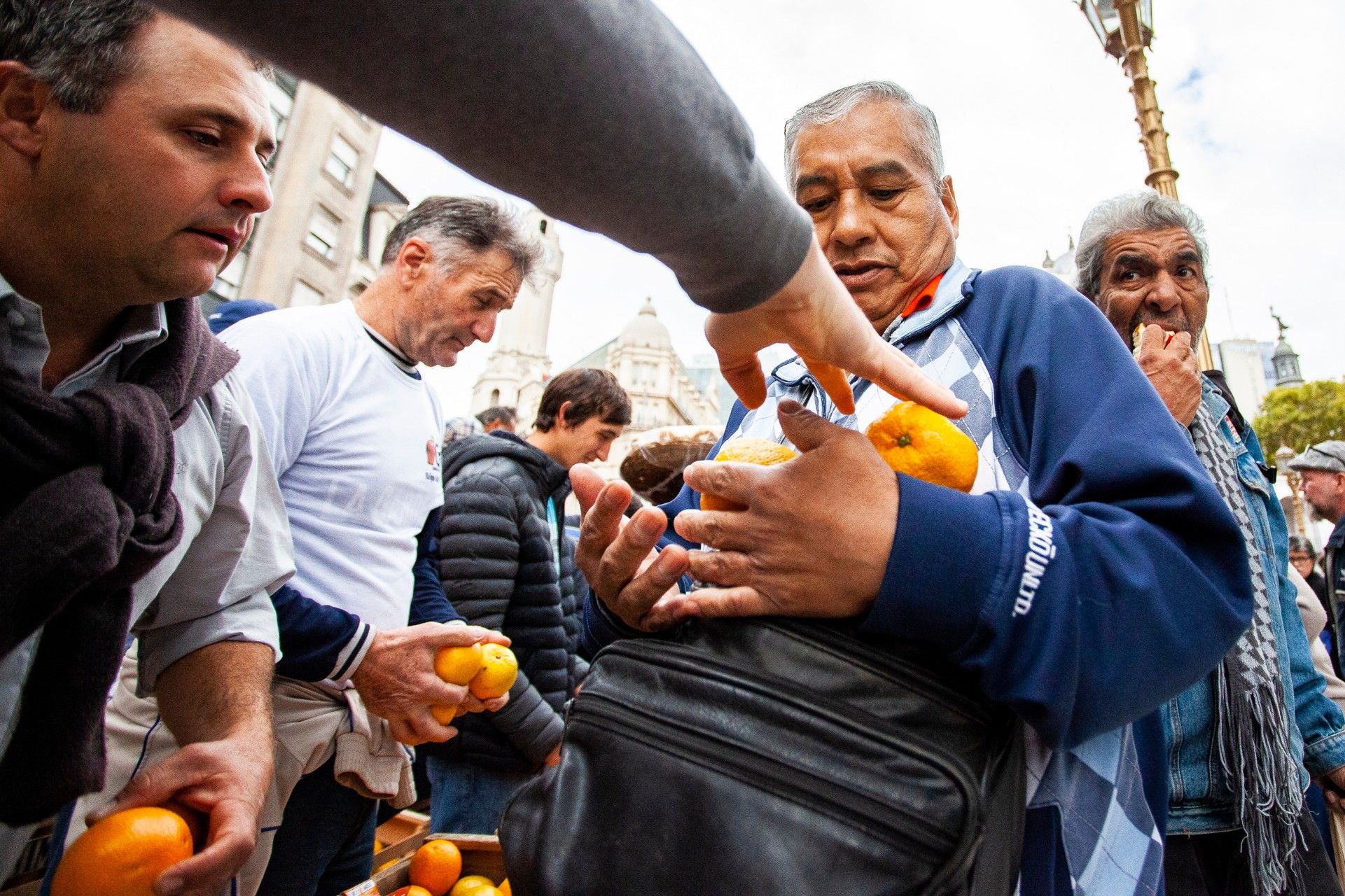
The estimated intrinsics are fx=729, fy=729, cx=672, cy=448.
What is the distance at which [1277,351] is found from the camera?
2156 inches

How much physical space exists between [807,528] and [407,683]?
157cm

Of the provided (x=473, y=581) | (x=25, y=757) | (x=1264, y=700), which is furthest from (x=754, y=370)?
(x=473, y=581)

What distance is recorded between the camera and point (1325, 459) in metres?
6.38

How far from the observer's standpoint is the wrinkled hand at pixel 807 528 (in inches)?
37.7

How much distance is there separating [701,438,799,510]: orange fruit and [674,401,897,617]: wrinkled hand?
0.05 metres

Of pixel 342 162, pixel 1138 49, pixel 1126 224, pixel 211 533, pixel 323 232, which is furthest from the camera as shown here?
pixel 342 162

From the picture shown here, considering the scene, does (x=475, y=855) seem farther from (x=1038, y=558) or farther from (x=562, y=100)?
(x=562, y=100)

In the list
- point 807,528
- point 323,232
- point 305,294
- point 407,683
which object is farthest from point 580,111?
point 323,232

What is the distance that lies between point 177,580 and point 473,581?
161 cm

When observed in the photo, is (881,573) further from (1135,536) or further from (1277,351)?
(1277,351)

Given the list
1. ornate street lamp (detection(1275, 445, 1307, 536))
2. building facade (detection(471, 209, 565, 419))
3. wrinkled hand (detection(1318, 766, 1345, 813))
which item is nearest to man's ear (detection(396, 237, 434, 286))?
wrinkled hand (detection(1318, 766, 1345, 813))

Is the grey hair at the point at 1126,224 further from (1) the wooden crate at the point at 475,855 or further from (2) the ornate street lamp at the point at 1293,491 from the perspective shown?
(2) the ornate street lamp at the point at 1293,491

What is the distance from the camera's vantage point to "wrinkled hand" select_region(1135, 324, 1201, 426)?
205 cm

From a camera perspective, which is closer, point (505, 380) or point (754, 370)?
point (754, 370)
